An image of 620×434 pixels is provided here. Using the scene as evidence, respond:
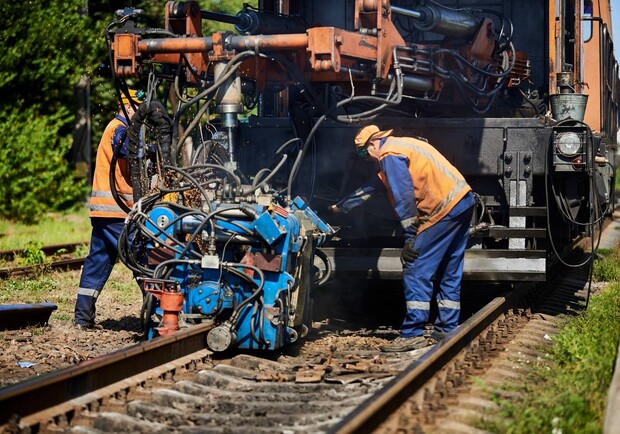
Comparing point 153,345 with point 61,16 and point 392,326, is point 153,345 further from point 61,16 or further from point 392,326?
point 61,16

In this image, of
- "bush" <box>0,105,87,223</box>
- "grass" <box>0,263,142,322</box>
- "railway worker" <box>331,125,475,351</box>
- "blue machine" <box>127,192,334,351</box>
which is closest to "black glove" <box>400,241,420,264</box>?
"railway worker" <box>331,125,475,351</box>

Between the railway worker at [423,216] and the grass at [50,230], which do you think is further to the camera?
the grass at [50,230]

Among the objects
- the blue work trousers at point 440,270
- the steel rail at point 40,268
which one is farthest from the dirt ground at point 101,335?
the steel rail at point 40,268

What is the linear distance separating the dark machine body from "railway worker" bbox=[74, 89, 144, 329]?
54 cm

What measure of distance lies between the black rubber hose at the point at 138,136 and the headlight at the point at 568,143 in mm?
3285

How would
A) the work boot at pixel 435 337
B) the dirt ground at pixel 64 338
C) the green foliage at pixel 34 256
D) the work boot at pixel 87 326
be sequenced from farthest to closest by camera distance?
the green foliage at pixel 34 256 → the work boot at pixel 87 326 → the work boot at pixel 435 337 → the dirt ground at pixel 64 338

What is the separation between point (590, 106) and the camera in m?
11.4

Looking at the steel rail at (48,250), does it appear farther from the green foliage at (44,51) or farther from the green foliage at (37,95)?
the green foliage at (44,51)

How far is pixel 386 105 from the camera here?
740 centimetres

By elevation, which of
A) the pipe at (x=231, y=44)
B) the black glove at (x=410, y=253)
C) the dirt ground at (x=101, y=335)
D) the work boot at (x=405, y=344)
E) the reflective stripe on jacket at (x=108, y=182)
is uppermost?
the pipe at (x=231, y=44)

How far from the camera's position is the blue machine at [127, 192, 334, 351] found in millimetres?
6414

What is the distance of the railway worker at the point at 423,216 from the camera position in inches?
289

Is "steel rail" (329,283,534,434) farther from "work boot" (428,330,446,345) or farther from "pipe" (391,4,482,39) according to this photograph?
"pipe" (391,4,482,39)

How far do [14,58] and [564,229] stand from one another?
1242cm
